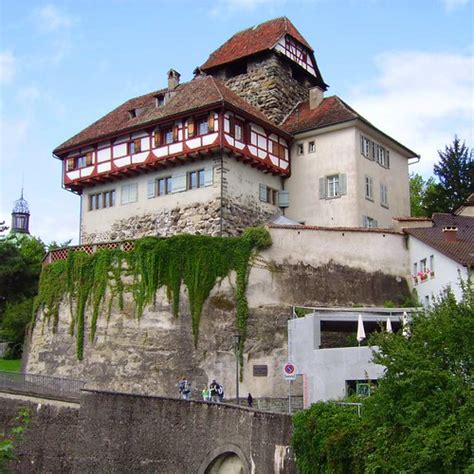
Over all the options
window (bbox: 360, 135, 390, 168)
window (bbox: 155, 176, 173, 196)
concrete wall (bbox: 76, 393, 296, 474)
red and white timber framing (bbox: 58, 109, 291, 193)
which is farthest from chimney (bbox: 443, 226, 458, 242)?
concrete wall (bbox: 76, 393, 296, 474)

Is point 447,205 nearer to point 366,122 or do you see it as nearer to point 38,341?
point 366,122

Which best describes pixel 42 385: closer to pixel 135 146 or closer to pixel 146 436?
pixel 146 436

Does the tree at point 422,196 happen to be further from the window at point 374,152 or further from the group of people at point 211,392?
the group of people at point 211,392

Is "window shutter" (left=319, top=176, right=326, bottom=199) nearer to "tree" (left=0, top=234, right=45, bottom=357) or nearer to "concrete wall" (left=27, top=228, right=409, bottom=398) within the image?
"concrete wall" (left=27, top=228, right=409, bottom=398)

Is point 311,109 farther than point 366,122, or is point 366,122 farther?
point 311,109

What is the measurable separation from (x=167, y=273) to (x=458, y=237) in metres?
13.2

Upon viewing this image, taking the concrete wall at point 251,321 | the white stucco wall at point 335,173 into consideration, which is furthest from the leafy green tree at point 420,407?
the white stucco wall at point 335,173

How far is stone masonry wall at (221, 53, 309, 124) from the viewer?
4534 cm


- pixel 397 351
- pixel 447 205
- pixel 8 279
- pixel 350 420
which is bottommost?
pixel 350 420

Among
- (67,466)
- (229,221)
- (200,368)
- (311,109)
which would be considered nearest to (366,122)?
(311,109)

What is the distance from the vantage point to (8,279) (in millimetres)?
52906

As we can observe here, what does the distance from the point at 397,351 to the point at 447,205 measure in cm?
3449

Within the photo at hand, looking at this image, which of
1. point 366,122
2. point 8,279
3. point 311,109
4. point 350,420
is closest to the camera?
point 350,420

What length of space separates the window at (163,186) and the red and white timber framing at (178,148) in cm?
68
